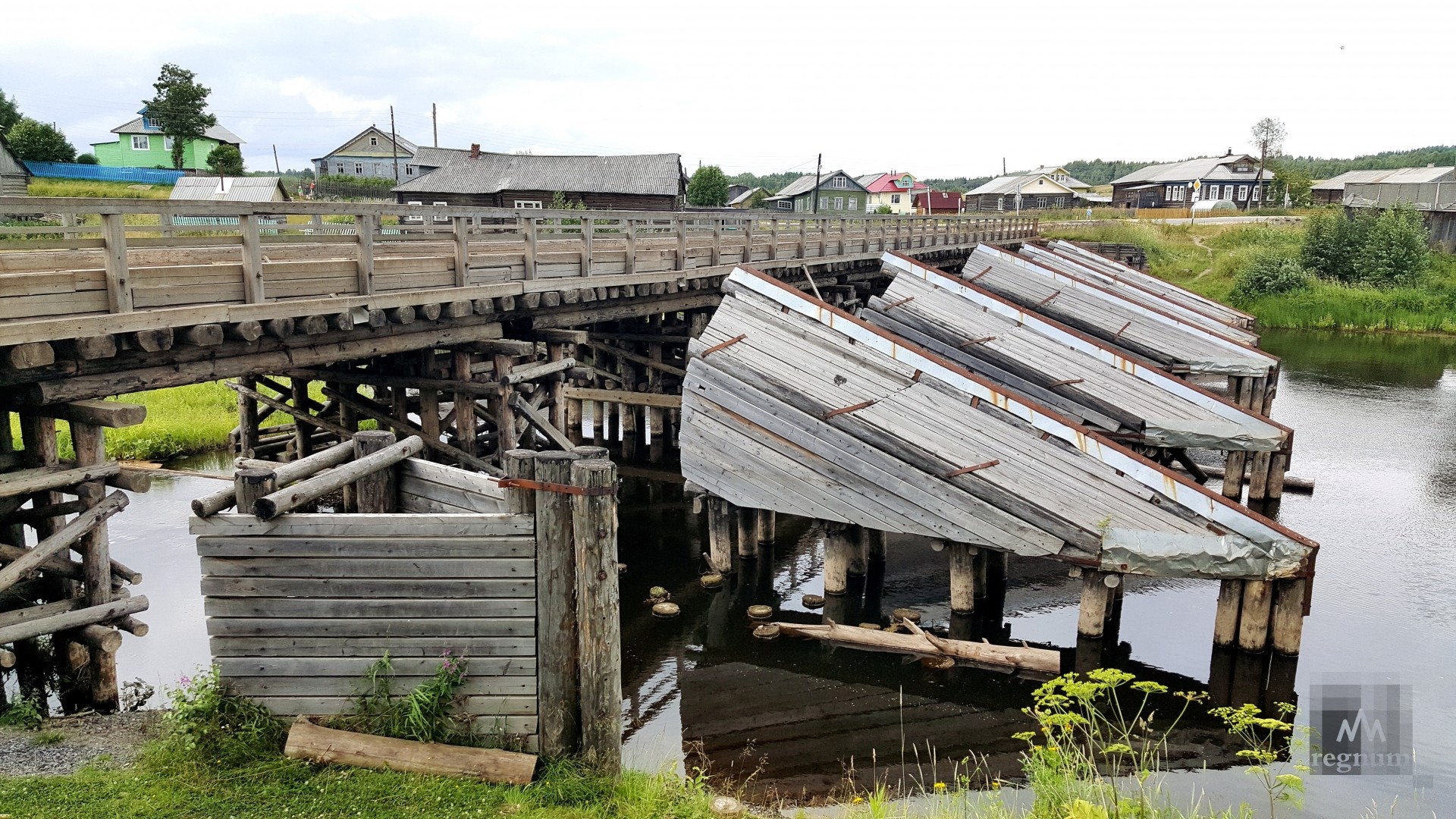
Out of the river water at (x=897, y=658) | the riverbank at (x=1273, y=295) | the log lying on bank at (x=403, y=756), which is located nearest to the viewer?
the log lying on bank at (x=403, y=756)

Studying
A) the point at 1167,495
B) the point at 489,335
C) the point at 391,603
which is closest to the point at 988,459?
the point at 1167,495

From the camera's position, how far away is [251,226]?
29.9 ft

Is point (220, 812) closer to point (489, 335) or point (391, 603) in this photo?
point (391, 603)

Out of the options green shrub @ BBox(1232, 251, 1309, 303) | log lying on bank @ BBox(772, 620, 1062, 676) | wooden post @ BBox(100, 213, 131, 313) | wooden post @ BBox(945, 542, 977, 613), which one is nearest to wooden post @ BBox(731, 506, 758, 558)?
log lying on bank @ BBox(772, 620, 1062, 676)

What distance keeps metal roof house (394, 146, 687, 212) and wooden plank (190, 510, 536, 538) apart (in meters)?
39.1

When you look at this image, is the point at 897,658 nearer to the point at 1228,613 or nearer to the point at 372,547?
the point at 1228,613

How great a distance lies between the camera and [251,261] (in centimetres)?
911

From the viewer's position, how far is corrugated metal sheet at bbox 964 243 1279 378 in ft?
74.6

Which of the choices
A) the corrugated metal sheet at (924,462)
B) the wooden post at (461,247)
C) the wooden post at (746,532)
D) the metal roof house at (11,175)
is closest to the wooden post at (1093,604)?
the corrugated metal sheet at (924,462)

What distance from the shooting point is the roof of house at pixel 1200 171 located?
2884 inches

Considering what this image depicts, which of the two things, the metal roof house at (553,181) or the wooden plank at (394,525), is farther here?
the metal roof house at (553,181)

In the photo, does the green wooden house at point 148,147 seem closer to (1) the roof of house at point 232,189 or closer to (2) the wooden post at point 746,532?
(1) the roof of house at point 232,189

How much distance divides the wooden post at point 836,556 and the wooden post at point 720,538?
1.68m

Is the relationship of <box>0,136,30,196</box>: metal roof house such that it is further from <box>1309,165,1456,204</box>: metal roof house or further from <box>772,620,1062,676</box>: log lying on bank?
<box>1309,165,1456,204</box>: metal roof house
